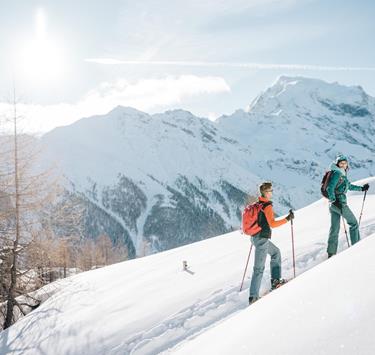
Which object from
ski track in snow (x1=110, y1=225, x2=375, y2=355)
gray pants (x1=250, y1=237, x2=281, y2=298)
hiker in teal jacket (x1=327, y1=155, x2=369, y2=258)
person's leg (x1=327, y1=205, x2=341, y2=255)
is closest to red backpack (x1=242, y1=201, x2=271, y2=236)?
gray pants (x1=250, y1=237, x2=281, y2=298)

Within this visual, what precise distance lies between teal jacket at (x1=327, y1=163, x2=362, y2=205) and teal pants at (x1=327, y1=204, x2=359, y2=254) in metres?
0.20

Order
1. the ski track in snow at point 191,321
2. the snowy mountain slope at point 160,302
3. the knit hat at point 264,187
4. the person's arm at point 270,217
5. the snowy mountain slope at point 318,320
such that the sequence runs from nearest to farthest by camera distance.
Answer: the snowy mountain slope at point 318,320 < the person's arm at point 270,217 < the knit hat at point 264,187 < the ski track in snow at point 191,321 < the snowy mountain slope at point 160,302

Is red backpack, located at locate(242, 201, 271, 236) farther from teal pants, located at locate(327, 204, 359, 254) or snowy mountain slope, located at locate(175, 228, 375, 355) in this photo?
snowy mountain slope, located at locate(175, 228, 375, 355)

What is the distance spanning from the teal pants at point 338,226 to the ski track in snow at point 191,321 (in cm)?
74

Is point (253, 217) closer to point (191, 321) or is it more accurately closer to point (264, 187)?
point (264, 187)

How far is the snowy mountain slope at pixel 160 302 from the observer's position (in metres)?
8.69

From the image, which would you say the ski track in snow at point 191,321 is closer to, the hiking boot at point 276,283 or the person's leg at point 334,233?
the hiking boot at point 276,283

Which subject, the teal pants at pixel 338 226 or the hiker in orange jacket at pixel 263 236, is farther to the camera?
the teal pants at pixel 338 226

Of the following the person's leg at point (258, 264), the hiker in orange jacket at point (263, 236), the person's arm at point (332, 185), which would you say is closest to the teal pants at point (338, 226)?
the person's arm at point (332, 185)

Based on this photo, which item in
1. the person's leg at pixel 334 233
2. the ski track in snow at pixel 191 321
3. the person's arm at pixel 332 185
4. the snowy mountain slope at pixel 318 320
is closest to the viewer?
the snowy mountain slope at pixel 318 320

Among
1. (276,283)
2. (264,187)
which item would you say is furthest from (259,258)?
(264,187)

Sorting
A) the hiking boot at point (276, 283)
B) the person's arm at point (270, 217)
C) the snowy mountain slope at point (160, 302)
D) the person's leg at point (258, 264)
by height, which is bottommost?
the snowy mountain slope at point (160, 302)

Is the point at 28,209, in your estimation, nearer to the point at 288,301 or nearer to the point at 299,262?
the point at 299,262

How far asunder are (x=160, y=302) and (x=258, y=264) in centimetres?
319
